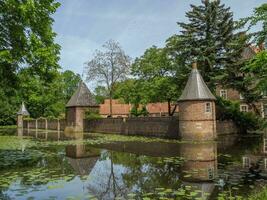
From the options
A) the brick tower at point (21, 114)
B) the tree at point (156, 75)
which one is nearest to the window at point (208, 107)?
the tree at point (156, 75)

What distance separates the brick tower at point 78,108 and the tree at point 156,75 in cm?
646

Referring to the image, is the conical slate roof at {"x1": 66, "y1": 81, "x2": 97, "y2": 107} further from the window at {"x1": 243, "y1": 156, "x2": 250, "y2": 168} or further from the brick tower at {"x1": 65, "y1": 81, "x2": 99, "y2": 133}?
the window at {"x1": 243, "y1": 156, "x2": 250, "y2": 168}

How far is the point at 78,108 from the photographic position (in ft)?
126

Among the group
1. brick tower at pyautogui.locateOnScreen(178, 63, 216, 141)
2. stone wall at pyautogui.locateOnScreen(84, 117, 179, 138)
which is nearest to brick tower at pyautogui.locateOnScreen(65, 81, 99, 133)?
stone wall at pyautogui.locateOnScreen(84, 117, 179, 138)

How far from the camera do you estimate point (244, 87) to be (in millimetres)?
31094

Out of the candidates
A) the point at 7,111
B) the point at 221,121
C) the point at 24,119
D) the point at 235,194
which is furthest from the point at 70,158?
the point at 7,111

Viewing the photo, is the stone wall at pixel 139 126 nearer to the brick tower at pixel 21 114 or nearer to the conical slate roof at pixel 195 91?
the conical slate roof at pixel 195 91

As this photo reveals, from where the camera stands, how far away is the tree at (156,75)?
3738cm

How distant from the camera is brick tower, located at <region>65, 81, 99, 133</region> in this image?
3828 cm

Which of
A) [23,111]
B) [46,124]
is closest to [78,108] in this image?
[46,124]

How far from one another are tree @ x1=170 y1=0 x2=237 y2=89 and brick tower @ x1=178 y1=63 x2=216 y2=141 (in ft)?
21.7

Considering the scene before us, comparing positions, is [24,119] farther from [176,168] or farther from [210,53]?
[176,168]

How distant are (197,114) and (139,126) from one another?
26.5 feet

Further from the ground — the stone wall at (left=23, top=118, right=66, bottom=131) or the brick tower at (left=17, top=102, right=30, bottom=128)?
the brick tower at (left=17, top=102, right=30, bottom=128)
